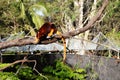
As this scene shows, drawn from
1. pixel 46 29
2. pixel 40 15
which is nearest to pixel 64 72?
pixel 40 15

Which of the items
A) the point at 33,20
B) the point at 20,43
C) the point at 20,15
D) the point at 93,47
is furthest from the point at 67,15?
the point at 20,43

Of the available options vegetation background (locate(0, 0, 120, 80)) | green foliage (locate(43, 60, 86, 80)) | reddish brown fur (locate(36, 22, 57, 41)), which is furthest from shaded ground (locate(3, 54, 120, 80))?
reddish brown fur (locate(36, 22, 57, 41))

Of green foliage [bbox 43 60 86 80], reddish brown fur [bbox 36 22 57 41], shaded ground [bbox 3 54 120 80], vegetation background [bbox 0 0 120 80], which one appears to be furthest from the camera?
vegetation background [bbox 0 0 120 80]

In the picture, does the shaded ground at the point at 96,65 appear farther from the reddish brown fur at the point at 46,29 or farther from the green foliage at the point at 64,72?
the reddish brown fur at the point at 46,29

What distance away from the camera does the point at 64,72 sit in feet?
37.9

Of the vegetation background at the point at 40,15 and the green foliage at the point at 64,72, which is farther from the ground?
the vegetation background at the point at 40,15

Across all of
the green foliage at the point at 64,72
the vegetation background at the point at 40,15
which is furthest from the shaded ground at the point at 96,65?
the vegetation background at the point at 40,15

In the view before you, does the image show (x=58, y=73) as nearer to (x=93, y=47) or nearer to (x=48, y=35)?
(x=93, y=47)

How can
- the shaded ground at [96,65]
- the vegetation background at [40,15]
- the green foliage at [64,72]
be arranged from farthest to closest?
1. the vegetation background at [40,15]
2. the green foliage at [64,72]
3. the shaded ground at [96,65]

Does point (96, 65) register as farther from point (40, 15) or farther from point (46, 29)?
point (40, 15)

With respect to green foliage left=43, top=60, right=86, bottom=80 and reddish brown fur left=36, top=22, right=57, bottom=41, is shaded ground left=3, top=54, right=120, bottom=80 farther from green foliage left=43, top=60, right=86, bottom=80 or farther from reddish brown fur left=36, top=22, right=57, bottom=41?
reddish brown fur left=36, top=22, right=57, bottom=41

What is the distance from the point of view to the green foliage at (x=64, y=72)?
11.4 m

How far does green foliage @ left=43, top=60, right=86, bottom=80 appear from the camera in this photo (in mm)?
11430

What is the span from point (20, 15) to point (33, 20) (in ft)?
6.44
